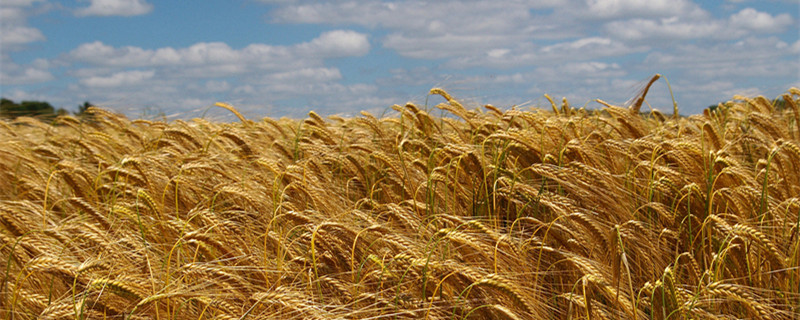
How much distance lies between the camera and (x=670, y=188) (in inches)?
125

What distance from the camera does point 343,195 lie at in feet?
12.6

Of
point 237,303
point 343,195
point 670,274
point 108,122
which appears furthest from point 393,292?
point 108,122

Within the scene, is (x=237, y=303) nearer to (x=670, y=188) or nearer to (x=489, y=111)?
(x=670, y=188)

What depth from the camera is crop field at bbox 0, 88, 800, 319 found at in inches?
83.3

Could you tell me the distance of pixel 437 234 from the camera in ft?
7.26

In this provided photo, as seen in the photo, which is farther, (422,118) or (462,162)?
(422,118)

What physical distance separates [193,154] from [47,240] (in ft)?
5.45

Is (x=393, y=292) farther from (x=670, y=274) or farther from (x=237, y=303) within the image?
(x=670, y=274)

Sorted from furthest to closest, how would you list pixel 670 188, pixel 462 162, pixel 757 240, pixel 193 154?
pixel 193 154, pixel 462 162, pixel 670 188, pixel 757 240

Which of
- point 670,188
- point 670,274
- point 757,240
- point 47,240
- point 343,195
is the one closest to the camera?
point 670,274

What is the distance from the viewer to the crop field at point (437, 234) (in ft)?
6.94

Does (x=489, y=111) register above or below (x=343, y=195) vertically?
above

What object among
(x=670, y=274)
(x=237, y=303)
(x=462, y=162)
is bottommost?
(x=237, y=303)

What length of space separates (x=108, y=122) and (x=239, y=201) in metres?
3.56
